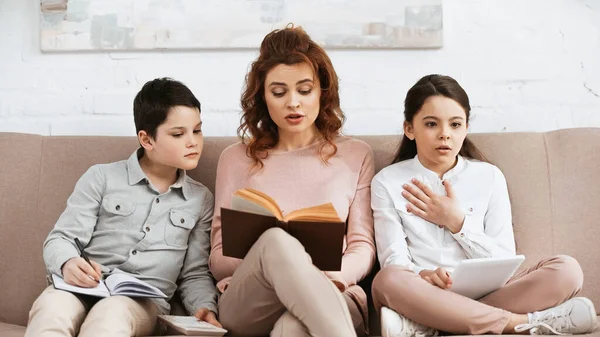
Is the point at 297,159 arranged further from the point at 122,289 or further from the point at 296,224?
the point at 122,289

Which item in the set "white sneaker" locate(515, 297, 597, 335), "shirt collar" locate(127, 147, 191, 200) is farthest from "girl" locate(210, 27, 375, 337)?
"white sneaker" locate(515, 297, 597, 335)

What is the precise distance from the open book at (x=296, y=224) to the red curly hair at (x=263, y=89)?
51cm

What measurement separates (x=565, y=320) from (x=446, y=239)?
46cm

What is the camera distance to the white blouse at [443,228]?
2.28 meters

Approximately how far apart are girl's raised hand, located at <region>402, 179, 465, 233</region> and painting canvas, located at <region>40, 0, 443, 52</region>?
2.21 feet

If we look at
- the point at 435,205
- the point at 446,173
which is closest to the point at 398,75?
the point at 446,173

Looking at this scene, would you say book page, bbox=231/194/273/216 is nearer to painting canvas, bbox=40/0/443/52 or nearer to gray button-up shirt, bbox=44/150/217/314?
gray button-up shirt, bbox=44/150/217/314

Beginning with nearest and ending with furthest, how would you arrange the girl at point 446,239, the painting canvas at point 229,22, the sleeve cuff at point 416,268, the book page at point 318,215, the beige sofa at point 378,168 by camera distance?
1. the book page at point 318,215
2. the girl at point 446,239
3. the sleeve cuff at point 416,268
4. the beige sofa at point 378,168
5. the painting canvas at point 229,22

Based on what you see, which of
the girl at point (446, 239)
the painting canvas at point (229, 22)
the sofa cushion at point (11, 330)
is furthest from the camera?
the painting canvas at point (229, 22)

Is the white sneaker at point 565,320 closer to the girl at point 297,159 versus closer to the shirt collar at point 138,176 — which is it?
the girl at point 297,159

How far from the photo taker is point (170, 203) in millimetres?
2426

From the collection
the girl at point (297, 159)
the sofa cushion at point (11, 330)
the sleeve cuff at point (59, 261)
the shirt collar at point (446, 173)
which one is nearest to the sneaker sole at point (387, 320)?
the girl at point (297, 159)

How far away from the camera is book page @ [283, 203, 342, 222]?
75.5 inches

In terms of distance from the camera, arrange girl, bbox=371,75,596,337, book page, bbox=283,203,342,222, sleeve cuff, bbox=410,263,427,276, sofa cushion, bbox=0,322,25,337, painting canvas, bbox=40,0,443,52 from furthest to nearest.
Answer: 1. painting canvas, bbox=40,0,443,52
2. sleeve cuff, bbox=410,263,427,276
3. sofa cushion, bbox=0,322,25,337
4. girl, bbox=371,75,596,337
5. book page, bbox=283,203,342,222
